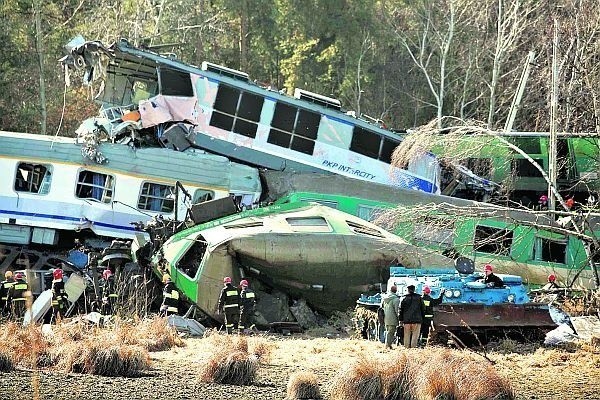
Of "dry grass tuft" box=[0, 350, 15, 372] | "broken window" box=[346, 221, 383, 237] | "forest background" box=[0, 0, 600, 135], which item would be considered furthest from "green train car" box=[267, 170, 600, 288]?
"forest background" box=[0, 0, 600, 135]

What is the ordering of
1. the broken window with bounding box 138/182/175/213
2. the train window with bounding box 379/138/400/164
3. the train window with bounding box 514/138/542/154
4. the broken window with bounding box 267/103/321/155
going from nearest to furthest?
the broken window with bounding box 138/182/175/213 < the broken window with bounding box 267/103/321/155 < the train window with bounding box 379/138/400/164 < the train window with bounding box 514/138/542/154

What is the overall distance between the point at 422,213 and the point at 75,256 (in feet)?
28.7

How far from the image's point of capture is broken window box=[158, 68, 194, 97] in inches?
1199

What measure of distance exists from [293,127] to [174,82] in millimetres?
3290

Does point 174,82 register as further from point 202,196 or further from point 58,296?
point 58,296

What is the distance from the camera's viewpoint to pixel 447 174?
33.6 m

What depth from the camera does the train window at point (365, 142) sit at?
31953 mm

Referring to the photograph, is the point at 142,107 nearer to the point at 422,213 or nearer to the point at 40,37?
the point at 422,213

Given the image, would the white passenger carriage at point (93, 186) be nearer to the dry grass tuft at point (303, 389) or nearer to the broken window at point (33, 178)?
the broken window at point (33, 178)

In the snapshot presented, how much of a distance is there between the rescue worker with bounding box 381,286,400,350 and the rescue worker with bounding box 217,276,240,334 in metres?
3.09

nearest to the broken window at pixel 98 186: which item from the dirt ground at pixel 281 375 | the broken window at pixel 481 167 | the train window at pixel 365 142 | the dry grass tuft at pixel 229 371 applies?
the train window at pixel 365 142

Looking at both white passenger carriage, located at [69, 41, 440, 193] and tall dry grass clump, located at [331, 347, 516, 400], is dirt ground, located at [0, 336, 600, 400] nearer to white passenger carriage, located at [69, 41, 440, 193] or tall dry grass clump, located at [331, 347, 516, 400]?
tall dry grass clump, located at [331, 347, 516, 400]

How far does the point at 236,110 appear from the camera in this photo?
1225 inches

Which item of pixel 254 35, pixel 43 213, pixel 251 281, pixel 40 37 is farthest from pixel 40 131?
pixel 251 281
